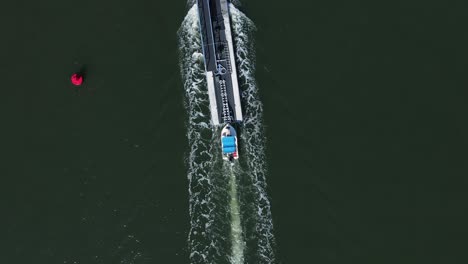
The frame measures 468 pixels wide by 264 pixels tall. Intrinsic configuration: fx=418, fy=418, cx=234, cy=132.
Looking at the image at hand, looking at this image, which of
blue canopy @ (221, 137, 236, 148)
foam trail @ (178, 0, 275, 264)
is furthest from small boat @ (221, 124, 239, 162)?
foam trail @ (178, 0, 275, 264)

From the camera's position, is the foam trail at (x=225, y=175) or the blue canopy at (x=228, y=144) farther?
the blue canopy at (x=228, y=144)

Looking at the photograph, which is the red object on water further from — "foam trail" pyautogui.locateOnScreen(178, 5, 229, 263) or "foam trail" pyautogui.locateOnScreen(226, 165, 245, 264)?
"foam trail" pyautogui.locateOnScreen(226, 165, 245, 264)

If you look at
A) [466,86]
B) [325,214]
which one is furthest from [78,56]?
[466,86]

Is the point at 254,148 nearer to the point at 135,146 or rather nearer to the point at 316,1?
the point at 135,146

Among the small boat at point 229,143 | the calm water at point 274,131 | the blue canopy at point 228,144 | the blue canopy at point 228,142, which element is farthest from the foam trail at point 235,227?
the calm water at point 274,131

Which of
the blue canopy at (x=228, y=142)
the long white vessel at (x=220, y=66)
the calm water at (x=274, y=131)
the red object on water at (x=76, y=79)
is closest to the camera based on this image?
the calm water at (x=274, y=131)

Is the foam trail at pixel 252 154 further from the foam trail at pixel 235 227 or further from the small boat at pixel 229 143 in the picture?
the small boat at pixel 229 143

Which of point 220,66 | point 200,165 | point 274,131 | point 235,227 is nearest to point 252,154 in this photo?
point 274,131
